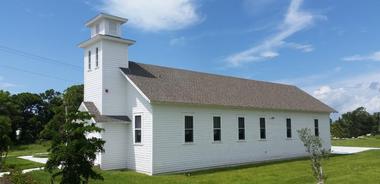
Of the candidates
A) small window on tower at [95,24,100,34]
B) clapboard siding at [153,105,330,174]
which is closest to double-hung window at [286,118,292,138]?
clapboard siding at [153,105,330,174]

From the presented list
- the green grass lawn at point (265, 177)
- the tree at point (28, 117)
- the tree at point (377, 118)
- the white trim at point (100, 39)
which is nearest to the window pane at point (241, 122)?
the green grass lawn at point (265, 177)

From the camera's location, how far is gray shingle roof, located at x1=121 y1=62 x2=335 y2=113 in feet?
70.6

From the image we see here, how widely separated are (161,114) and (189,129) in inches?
86.5

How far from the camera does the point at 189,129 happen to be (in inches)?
856

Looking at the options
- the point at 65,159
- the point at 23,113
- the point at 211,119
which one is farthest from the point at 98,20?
the point at 23,113

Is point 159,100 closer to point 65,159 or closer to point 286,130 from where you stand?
point 65,159

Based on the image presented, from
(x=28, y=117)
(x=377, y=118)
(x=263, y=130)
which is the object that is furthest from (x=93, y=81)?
(x=377, y=118)

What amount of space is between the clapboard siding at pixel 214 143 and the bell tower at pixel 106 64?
9.37ft

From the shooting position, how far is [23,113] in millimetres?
63656

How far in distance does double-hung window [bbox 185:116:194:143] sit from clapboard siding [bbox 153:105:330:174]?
23cm

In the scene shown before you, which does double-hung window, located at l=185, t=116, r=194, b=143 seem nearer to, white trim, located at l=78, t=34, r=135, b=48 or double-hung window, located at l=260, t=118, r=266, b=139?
white trim, located at l=78, t=34, r=135, b=48

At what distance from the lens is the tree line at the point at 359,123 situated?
58.9 metres

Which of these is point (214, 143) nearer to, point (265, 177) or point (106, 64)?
point (265, 177)

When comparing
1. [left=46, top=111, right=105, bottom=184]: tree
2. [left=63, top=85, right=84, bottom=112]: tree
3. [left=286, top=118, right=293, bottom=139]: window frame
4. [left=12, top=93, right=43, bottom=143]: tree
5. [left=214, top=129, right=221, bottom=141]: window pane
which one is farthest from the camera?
[left=12, top=93, right=43, bottom=143]: tree
